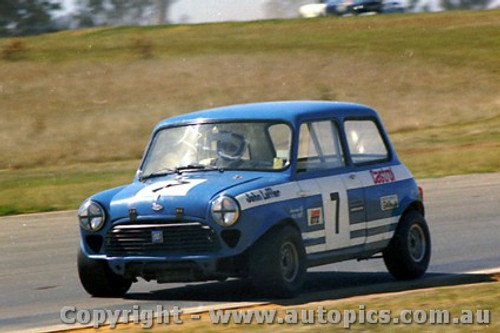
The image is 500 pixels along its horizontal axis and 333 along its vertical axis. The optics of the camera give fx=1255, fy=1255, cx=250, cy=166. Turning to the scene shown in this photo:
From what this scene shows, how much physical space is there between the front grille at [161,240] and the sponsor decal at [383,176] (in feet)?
6.31

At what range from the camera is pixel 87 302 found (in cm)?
948

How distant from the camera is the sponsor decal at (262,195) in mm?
9008

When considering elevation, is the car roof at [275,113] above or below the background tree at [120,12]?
above

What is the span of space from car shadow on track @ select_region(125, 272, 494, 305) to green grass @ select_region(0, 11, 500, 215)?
28.8 feet

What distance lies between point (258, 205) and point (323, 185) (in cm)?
92

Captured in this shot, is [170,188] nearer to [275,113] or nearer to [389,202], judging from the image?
[275,113]

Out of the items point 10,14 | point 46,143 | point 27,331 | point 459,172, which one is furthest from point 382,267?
point 10,14

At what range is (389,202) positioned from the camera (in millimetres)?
10383

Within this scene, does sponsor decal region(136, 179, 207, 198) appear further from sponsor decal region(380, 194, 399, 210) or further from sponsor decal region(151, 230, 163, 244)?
sponsor decal region(380, 194, 399, 210)

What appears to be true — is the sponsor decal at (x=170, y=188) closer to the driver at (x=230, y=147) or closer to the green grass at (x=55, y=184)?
the driver at (x=230, y=147)

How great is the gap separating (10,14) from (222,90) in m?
39.8

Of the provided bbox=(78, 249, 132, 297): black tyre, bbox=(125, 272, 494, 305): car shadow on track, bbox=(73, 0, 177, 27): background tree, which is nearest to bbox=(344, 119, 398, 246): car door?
bbox=(125, 272, 494, 305): car shadow on track

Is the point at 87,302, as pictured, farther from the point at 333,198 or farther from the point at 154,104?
the point at 154,104

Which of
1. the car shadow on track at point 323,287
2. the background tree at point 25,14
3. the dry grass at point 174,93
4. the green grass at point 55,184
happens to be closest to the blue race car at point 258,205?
the car shadow on track at point 323,287
